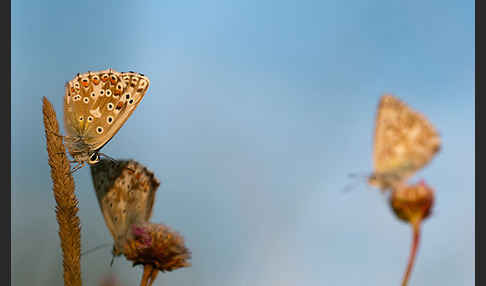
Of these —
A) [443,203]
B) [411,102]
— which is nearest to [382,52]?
[411,102]

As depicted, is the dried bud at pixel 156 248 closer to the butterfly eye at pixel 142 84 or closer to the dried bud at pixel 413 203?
the butterfly eye at pixel 142 84

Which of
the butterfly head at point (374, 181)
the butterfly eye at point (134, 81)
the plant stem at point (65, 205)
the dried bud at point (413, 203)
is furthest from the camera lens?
the butterfly eye at point (134, 81)

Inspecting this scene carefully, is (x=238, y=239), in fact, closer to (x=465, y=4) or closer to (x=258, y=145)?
(x=258, y=145)

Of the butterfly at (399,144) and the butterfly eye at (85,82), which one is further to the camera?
the butterfly eye at (85,82)

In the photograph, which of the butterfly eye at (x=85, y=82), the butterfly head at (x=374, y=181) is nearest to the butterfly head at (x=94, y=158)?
the butterfly eye at (x=85, y=82)

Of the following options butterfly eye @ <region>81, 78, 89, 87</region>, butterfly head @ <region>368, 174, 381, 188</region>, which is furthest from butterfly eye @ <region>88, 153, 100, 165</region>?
butterfly head @ <region>368, 174, 381, 188</region>

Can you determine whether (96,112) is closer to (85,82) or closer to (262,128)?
(85,82)

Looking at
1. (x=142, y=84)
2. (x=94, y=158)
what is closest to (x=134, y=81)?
(x=142, y=84)

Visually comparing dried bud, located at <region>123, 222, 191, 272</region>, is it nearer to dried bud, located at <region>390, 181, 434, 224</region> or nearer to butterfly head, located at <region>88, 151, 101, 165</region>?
butterfly head, located at <region>88, 151, 101, 165</region>
